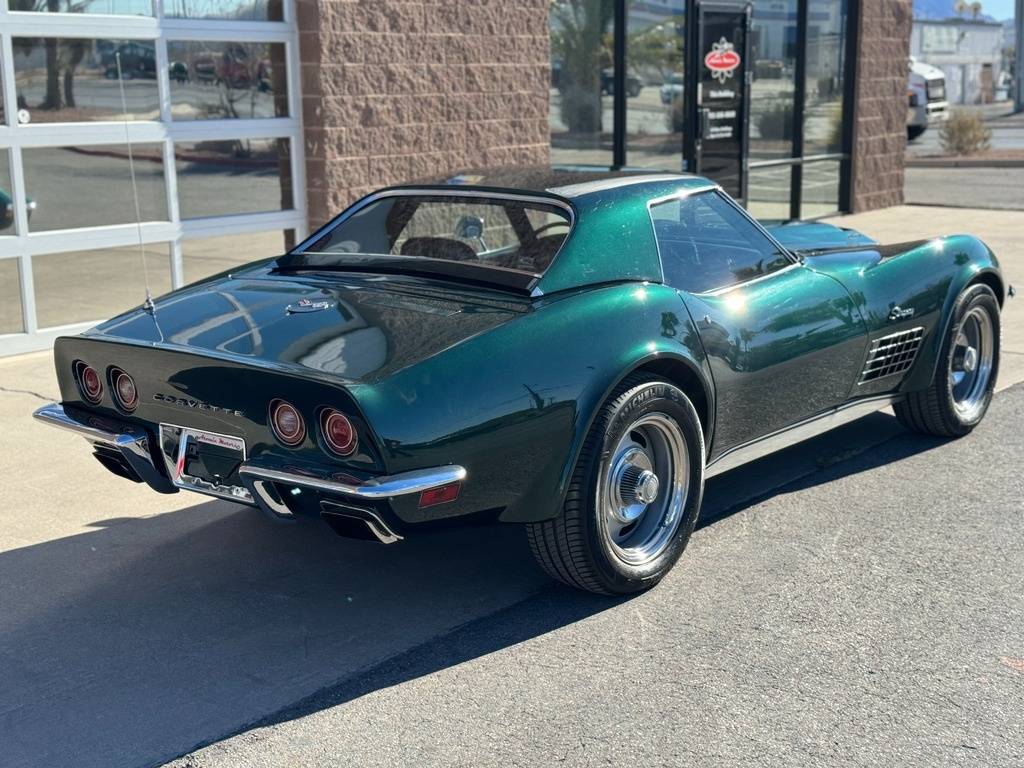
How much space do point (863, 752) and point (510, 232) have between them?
246 cm

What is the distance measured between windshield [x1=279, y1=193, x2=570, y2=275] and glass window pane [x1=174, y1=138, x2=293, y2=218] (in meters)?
4.00

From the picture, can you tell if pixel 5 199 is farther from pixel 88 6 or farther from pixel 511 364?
pixel 511 364

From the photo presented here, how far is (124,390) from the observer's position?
4.48 metres

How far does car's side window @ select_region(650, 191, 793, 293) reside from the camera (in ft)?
16.3

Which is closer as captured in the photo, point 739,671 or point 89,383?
point 739,671

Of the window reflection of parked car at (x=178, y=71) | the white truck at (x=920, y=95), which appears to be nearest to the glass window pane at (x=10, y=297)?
the window reflection of parked car at (x=178, y=71)

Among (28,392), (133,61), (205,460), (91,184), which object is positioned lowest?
(28,392)

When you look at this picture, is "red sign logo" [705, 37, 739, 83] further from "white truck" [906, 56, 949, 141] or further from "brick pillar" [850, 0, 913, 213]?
"white truck" [906, 56, 949, 141]

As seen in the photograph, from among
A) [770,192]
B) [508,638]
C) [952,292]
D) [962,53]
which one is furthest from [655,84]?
[962,53]

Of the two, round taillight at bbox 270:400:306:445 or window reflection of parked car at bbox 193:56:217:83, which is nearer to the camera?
round taillight at bbox 270:400:306:445

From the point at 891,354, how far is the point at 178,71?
539 centimetres

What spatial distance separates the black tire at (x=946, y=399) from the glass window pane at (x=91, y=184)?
5.16m

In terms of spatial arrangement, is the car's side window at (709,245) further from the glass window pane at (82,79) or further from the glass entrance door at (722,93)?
the glass entrance door at (722,93)

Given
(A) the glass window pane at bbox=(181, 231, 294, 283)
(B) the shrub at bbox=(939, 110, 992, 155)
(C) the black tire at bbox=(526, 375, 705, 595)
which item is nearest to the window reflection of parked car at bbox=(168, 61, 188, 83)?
(A) the glass window pane at bbox=(181, 231, 294, 283)
